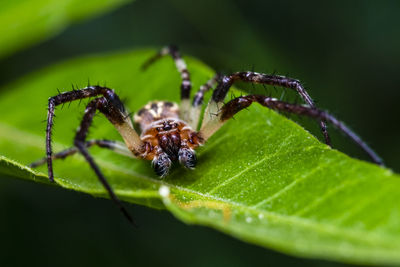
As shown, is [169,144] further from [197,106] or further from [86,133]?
[86,133]

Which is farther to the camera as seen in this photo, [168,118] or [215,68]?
[215,68]

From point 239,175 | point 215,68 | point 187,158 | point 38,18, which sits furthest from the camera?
point 215,68

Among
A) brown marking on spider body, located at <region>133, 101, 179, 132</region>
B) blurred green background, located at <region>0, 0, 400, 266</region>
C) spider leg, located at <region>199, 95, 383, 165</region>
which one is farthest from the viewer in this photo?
blurred green background, located at <region>0, 0, 400, 266</region>

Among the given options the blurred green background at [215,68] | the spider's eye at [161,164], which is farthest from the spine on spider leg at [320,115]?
the blurred green background at [215,68]

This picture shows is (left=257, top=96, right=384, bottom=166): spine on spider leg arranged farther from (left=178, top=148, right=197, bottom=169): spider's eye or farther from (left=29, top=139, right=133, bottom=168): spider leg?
(left=29, top=139, right=133, bottom=168): spider leg

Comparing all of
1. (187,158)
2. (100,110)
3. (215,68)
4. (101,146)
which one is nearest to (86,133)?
(100,110)

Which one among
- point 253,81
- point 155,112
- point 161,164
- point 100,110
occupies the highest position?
point 253,81

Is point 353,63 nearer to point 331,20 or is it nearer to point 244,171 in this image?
point 331,20

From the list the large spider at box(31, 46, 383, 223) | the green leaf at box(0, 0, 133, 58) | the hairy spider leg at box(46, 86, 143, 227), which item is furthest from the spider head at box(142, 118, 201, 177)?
the green leaf at box(0, 0, 133, 58)

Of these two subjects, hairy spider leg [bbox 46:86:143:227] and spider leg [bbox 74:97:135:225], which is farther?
hairy spider leg [bbox 46:86:143:227]
